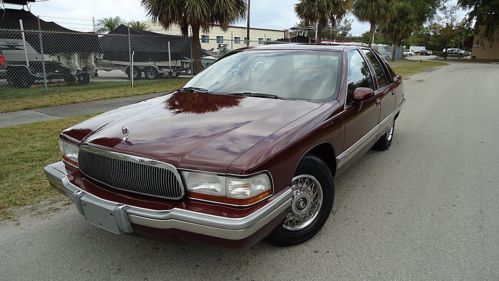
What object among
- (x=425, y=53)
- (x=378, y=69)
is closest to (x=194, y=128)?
(x=378, y=69)

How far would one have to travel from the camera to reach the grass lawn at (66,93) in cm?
907

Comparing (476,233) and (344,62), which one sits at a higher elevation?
(344,62)

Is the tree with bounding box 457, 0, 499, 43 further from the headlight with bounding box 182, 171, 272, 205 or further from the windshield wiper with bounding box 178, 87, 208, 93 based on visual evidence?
the headlight with bounding box 182, 171, 272, 205

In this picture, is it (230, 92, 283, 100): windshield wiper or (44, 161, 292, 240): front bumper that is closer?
(44, 161, 292, 240): front bumper

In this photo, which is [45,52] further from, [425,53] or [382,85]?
[425,53]

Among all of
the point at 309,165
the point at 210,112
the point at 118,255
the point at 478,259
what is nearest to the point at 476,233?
the point at 478,259

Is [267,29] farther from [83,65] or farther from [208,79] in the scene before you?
[208,79]

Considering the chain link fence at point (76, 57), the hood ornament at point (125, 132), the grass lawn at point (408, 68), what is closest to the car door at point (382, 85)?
the hood ornament at point (125, 132)

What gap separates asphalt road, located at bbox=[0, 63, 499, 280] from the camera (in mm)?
2633

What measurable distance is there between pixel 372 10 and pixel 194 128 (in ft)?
99.0

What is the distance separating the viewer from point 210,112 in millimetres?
3061

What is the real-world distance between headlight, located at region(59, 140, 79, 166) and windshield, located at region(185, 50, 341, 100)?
1.45m

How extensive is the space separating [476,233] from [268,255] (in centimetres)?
182

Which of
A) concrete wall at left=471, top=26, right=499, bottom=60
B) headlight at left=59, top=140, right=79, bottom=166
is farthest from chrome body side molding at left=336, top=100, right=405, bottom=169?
concrete wall at left=471, top=26, right=499, bottom=60
